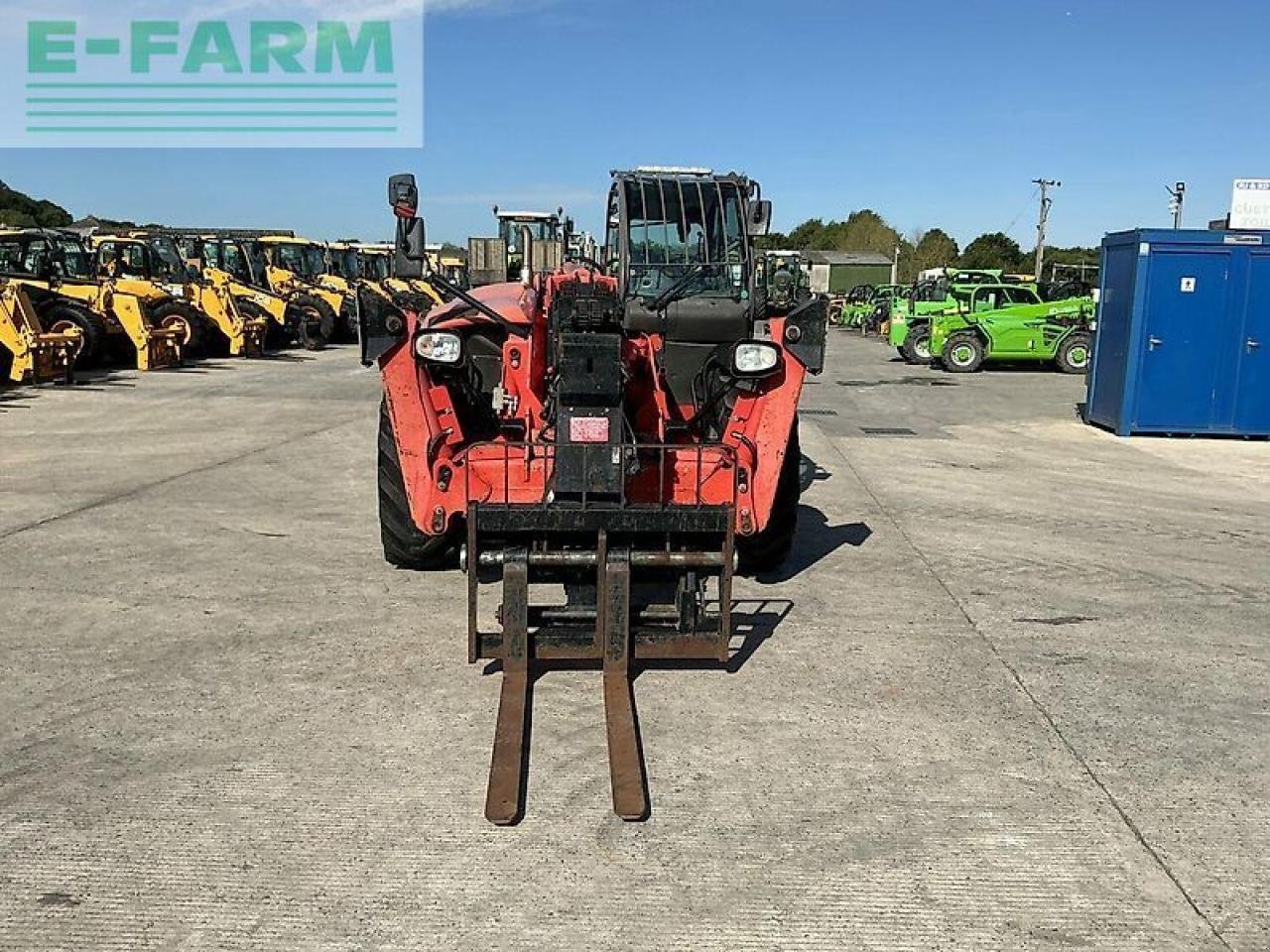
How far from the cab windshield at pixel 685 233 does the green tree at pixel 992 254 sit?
60.1 meters

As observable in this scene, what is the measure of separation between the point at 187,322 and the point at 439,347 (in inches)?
626

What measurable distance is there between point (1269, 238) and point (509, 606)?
1190 centimetres

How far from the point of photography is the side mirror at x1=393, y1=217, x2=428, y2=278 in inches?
191

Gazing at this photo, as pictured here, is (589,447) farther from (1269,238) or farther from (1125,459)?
(1269,238)

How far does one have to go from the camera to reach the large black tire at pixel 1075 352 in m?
21.7

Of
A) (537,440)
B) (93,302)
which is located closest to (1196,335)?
(537,440)

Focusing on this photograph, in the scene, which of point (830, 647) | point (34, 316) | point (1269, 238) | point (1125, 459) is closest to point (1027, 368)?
point (1269, 238)

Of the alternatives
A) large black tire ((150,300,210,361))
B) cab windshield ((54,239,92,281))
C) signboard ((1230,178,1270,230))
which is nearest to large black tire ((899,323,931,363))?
signboard ((1230,178,1270,230))

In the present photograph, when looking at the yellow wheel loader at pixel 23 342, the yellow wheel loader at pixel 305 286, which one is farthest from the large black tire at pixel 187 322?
the yellow wheel loader at pixel 23 342

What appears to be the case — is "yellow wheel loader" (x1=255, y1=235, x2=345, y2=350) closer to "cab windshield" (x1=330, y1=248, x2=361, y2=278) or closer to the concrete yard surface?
"cab windshield" (x1=330, y1=248, x2=361, y2=278)

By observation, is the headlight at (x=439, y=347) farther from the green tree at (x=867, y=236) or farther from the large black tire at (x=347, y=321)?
the green tree at (x=867, y=236)

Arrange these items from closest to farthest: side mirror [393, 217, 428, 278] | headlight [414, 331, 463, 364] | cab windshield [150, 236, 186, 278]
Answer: side mirror [393, 217, 428, 278], headlight [414, 331, 463, 364], cab windshield [150, 236, 186, 278]

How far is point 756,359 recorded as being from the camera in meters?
5.25

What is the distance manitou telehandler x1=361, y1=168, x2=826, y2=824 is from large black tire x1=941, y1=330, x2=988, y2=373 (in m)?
16.3
